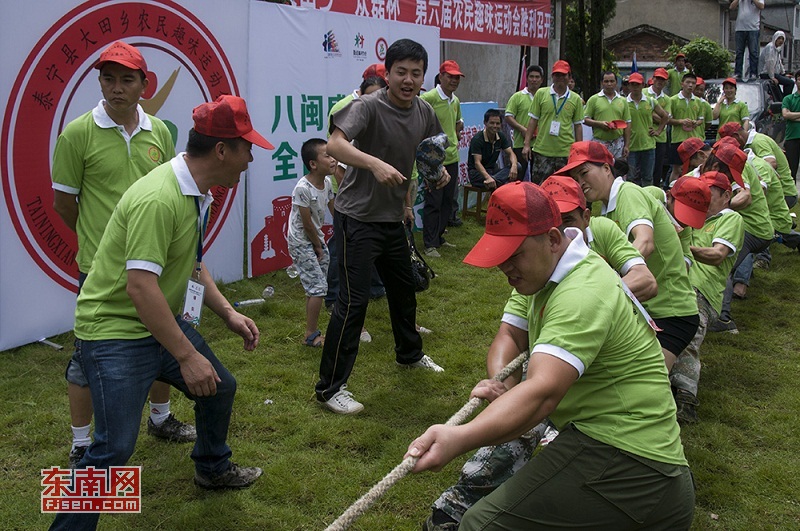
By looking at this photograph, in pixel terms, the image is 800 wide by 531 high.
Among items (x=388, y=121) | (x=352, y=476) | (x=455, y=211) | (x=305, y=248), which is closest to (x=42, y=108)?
(x=305, y=248)

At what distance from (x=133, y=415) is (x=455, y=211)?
8212mm

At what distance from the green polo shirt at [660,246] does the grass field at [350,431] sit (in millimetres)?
869

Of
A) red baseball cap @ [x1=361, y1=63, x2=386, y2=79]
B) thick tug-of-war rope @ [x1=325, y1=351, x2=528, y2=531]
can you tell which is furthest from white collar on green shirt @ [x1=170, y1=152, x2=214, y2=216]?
red baseball cap @ [x1=361, y1=63, x2=386, y2=79]

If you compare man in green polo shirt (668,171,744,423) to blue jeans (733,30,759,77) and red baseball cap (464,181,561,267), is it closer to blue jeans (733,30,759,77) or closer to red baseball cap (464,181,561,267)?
red baseball cap (464,181,561,267)

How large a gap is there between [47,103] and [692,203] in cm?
467

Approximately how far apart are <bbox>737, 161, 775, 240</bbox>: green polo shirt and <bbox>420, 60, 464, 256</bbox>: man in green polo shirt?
3.36m

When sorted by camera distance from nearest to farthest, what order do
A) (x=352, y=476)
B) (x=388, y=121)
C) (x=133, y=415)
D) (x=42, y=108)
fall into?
(x=133, y=415) < (x=352, y=476) < (x=388, y=121) < (x=42, y=108)

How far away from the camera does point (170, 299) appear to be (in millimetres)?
3334

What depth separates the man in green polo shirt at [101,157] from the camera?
420cm

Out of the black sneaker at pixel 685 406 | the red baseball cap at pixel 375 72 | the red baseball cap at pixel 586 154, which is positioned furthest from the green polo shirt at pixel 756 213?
the red baseball cap at pixel 375 72

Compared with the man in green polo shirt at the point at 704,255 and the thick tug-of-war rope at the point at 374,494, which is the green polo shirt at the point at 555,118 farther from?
the thick tug-of-war rope at the point at 374,494

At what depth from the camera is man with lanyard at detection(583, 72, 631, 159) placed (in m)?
11.6

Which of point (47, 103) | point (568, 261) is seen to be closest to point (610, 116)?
point (47, 103)

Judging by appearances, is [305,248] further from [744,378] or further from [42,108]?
[744,378]
